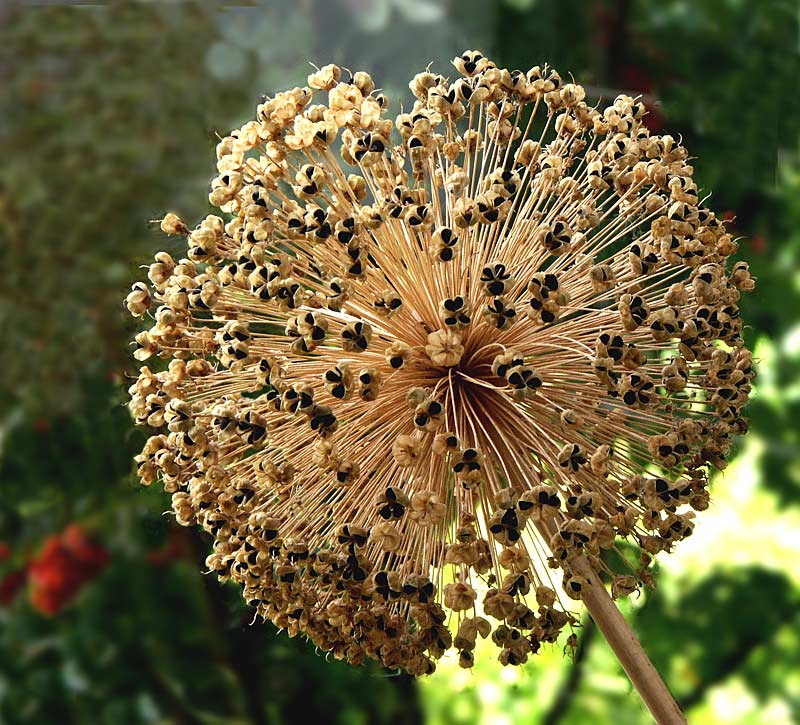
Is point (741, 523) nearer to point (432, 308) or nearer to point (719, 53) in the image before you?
point (719, 53)

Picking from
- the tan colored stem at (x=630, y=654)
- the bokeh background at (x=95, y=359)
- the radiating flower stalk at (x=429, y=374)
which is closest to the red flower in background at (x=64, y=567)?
the bokeh background at (x=95, y=359)

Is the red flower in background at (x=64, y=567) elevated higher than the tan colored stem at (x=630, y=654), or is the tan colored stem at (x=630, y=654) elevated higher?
the red flower in background at (x=64, y=567)

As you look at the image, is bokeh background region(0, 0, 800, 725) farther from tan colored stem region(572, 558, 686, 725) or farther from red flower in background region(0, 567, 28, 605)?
tan colored stem region(572, 558, 686, 725)

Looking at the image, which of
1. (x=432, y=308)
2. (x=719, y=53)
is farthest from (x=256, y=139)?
Result: (x=719, y=53)

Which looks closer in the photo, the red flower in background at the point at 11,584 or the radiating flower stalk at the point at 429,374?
the radiating flower stalk at the point at 429,374

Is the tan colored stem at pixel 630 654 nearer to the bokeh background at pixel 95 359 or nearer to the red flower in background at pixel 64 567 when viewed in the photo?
the bokeh background at pixel 95 359
